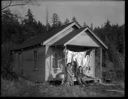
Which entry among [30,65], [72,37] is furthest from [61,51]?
[30,65]

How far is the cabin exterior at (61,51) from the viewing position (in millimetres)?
19391

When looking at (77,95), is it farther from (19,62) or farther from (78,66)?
(19,62)

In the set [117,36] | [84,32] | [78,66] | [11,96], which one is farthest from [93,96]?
[117,36]

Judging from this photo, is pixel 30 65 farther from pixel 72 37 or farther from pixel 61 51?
pixel 72 37

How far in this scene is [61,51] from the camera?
66.2ft

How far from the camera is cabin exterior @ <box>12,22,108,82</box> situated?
19.4 metres

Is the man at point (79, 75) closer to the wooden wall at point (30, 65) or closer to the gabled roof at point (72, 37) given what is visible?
the gabled roof at point (72, 37)

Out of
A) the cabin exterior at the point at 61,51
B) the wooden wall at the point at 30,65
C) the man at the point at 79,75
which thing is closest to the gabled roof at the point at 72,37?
the cabin exterior at the point at 61,51

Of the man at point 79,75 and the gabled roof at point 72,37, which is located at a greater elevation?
the gabled roof at point 72,37

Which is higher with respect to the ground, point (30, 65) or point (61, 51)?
point (61, 51)

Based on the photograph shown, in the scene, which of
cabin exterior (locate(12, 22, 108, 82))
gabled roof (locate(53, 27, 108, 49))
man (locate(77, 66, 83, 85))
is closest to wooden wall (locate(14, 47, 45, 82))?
cabin exterior (locate(12, 22, 108, 82))

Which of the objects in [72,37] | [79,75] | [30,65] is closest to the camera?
[72,37]

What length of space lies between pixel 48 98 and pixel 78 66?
26.3 feet

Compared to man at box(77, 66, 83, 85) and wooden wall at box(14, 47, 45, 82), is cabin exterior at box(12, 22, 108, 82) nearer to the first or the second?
wooden wall at box(14, 47, 45, 82)
